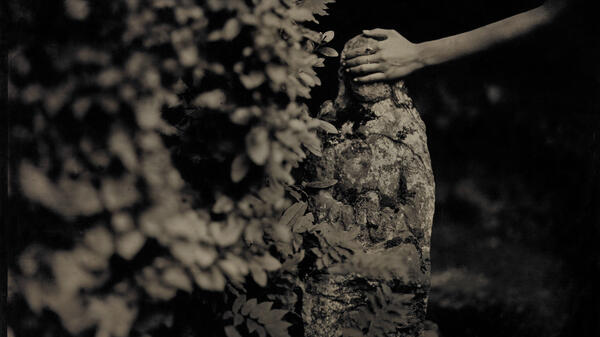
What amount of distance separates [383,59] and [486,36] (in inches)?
23.3

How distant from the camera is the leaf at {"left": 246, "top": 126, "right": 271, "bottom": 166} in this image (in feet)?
3.75

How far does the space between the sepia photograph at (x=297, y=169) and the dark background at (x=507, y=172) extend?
0.04 feet

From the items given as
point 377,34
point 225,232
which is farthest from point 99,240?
point 377,34

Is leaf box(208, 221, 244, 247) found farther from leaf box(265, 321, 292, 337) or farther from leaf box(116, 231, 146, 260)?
leaf box(265, 321, 292, 337)

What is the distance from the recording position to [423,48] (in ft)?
7.34

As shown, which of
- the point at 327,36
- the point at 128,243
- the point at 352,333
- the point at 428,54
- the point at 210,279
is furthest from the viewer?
the point at 428,54

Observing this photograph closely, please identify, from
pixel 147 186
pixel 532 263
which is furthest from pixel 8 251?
pixel 532 263

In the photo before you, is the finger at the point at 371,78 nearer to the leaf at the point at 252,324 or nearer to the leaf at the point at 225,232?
the leaf at the point at 225,232

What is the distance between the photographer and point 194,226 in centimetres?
109

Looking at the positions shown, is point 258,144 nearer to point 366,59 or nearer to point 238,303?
point 238,303

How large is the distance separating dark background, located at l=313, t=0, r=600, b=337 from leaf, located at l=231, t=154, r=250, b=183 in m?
1.49

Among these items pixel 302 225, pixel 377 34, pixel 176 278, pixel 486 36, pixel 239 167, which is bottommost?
pixel 176 278

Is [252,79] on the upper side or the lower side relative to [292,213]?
upper

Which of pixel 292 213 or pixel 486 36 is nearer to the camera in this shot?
pixel 292 213
